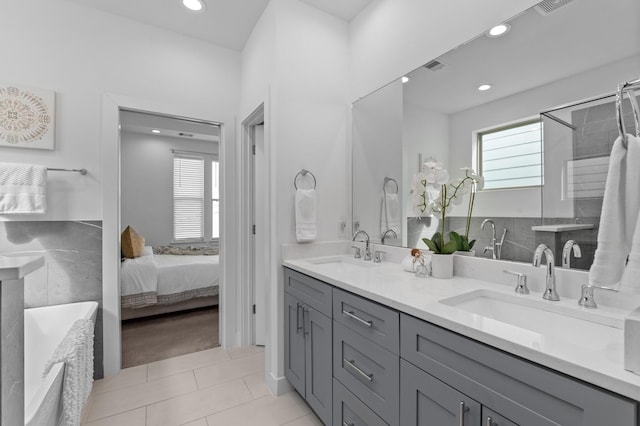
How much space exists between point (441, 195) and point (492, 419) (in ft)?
3.67

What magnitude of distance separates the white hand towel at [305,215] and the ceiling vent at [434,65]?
1.09m

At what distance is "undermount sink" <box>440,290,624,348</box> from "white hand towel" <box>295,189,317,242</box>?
1.15 metres

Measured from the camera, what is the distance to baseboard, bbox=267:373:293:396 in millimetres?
2045

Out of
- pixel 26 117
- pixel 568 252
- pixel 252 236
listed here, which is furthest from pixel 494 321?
pixel 26 117

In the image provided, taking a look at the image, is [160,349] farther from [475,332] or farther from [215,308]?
[475,332]

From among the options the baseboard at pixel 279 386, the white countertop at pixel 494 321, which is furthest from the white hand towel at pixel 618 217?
the baseboard at pixel 279 386

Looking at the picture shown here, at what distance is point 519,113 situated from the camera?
53.5 inches

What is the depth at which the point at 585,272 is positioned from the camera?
113 cm

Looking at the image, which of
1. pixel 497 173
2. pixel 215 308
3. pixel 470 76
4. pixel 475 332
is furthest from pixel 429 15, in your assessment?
pixel 215 308

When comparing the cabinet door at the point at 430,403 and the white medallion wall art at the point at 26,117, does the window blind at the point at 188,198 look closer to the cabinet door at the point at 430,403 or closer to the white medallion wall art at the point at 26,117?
the white medallion wall art at the point at 26,117

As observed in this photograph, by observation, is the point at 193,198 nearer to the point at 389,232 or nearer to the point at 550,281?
the point at 389,232

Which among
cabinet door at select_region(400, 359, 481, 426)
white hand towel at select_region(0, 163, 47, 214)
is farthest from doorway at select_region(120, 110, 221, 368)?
cabinet door at select_region(400, 359, 481, 426)

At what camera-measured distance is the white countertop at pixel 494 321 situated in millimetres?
647

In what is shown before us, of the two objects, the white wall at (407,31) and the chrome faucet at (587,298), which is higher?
A: the white wall at (407,31)
